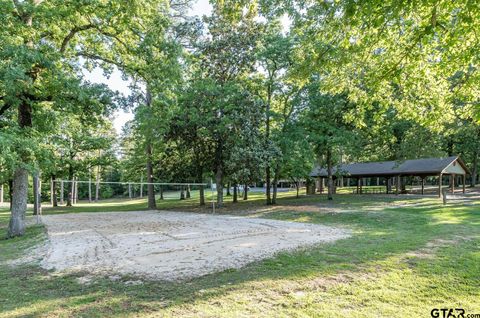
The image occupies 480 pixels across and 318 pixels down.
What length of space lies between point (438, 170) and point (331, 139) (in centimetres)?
1076

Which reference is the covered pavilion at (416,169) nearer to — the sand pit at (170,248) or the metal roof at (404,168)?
the metal roof at (404,168)

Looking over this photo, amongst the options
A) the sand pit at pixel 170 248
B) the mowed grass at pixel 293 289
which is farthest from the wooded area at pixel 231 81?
the mowed grass at pixel 293 289

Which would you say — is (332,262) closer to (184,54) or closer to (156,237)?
(156,237)

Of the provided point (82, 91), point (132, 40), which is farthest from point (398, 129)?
point (82, 91)

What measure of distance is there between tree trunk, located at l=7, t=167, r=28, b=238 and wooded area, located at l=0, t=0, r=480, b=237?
0.05 m

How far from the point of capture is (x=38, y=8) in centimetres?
923

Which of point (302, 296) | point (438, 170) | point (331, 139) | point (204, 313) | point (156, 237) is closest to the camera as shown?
point (204, 313)

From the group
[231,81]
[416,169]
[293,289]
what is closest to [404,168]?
[416,169]

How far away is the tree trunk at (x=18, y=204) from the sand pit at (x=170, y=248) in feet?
3.28

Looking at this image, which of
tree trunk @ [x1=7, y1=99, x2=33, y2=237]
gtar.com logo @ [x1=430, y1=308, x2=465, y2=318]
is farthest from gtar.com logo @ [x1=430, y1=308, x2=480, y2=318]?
tree trunk @ [x1=7, y1=99, x2=33, y2=237]

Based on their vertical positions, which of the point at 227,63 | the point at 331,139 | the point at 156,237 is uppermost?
the point at 227,63

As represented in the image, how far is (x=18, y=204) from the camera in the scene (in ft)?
36.8

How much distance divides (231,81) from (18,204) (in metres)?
13.6

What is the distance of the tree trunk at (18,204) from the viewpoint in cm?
1108
